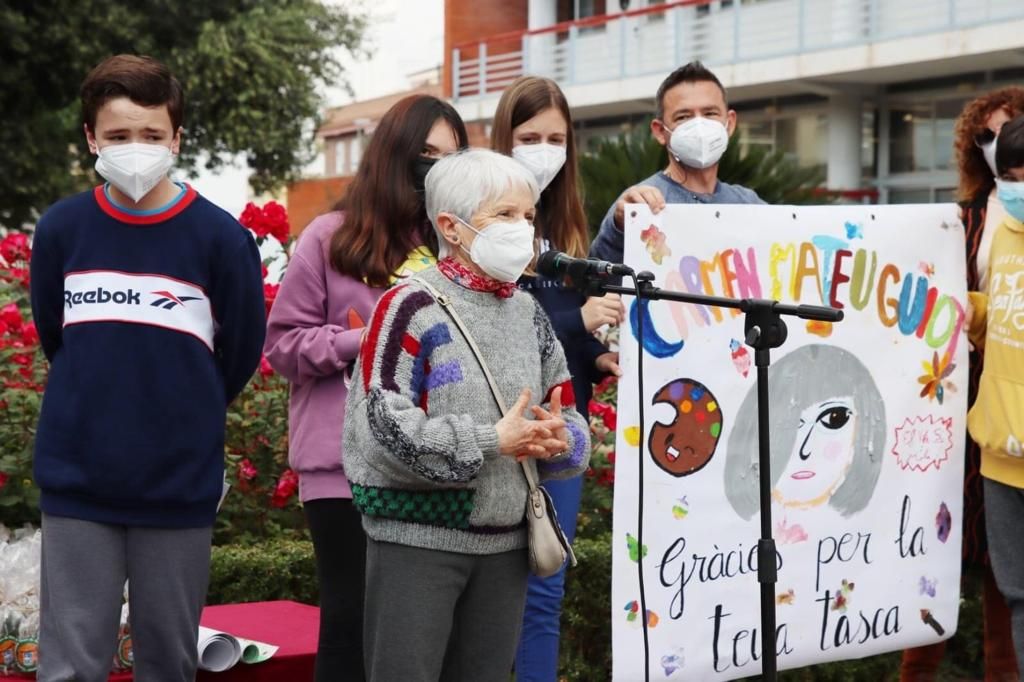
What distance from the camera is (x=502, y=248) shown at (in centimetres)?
321

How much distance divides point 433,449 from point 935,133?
66.6 ft

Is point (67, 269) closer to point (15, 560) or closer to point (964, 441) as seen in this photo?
point (15, 560)

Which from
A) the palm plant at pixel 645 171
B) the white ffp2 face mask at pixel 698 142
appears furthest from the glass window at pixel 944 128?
the white ffp2 face mask at pixel 698 142

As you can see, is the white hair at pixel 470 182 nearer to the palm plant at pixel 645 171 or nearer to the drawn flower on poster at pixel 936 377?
the drawn flower on poster at pixel 936 377

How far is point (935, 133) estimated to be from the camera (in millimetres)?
21922

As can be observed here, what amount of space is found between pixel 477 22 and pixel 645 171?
66.8 ft

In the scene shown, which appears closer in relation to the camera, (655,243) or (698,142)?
(655,243)

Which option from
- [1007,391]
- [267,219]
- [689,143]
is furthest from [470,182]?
[267,219]

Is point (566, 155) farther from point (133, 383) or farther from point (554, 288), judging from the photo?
point (133, 383)

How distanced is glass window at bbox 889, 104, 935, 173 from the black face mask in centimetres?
1942

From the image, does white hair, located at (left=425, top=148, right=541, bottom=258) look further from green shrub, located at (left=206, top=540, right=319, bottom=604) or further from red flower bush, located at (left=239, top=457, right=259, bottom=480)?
red flower bush, located at (left=239, top=457, right=259, bottom=480)

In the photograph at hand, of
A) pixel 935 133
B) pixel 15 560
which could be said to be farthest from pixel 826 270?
pixel 935 133

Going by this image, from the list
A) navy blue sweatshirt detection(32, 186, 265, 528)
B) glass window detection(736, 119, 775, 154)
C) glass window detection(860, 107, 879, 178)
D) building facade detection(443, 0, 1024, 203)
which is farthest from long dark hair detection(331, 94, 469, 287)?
glass window detection(736, 119, 775, 154)

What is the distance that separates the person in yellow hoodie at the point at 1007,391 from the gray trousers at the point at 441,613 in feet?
6.65
